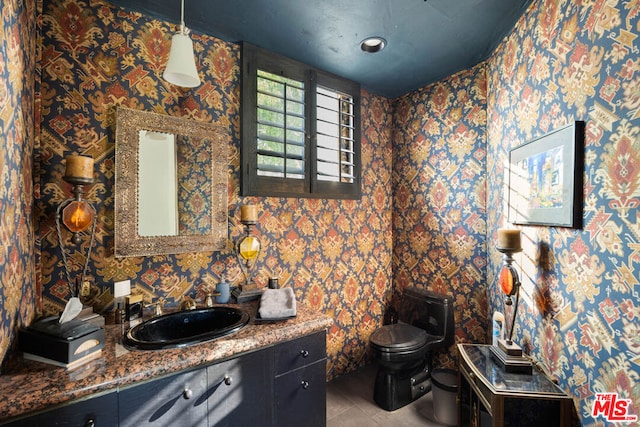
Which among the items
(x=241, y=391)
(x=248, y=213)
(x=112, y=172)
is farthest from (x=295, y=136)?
(x=241, y=391)

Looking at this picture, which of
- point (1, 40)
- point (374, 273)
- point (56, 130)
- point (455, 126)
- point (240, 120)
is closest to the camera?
point (1, 40)

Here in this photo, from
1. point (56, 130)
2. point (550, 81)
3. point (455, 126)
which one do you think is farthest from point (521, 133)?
point (56, 130)

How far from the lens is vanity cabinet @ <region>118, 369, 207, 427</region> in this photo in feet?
3.54

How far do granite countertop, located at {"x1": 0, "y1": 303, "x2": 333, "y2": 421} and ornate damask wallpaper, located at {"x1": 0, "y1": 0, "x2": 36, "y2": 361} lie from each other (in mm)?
145

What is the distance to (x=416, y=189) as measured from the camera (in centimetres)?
281

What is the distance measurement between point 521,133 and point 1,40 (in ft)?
8.17

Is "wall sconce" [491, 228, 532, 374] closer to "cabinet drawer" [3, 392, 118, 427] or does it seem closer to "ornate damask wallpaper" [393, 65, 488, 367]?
"ornate damask wallpaper" [393, 65, 488, 367]

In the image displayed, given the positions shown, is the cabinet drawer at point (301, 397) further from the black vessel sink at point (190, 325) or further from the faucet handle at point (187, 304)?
the faucet handle at point (187, 304)

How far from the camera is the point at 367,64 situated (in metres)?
2.33

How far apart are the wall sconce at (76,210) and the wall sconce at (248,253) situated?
2.63 feet

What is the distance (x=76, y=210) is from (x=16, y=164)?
1.00 feet

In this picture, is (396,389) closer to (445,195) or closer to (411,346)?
(411,346)

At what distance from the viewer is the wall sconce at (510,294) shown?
1529 millimetres

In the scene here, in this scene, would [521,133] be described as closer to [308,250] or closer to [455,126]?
[455,126]
